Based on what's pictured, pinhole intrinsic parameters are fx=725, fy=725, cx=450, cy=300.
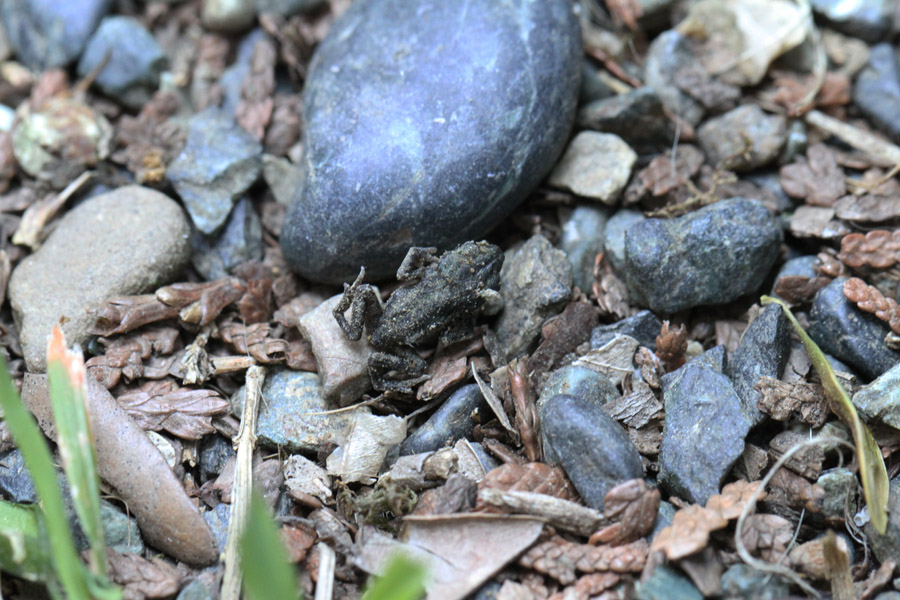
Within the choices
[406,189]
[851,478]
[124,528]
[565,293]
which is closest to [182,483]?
[124,528]

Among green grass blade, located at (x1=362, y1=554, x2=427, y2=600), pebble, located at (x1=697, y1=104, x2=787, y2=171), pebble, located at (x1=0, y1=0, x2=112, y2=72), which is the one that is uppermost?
pebble, located at (x1=0, y1=0, x2=112, y2=72)

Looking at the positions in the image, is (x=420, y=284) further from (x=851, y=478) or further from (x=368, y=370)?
(x=851, y=478)

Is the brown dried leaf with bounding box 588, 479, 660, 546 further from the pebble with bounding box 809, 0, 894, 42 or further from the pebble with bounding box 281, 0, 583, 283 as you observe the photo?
the pebble with bounding box 809, 0, 894, 42

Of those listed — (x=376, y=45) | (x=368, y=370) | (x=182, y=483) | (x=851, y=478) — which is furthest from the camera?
(x=376, y=45)

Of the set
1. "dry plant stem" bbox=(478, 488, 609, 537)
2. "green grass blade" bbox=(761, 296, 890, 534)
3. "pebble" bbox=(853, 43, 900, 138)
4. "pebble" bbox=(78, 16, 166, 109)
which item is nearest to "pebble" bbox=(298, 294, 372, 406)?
"dry plant stem" bbox=(478, 488, 609, 537)

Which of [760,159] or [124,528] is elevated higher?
[760,159]

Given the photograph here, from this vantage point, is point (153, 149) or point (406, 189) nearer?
point (406, 189)

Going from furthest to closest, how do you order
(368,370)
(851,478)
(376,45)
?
(376,45)
(368,370)
(851,478)

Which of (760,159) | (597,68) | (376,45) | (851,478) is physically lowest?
(851,478)
